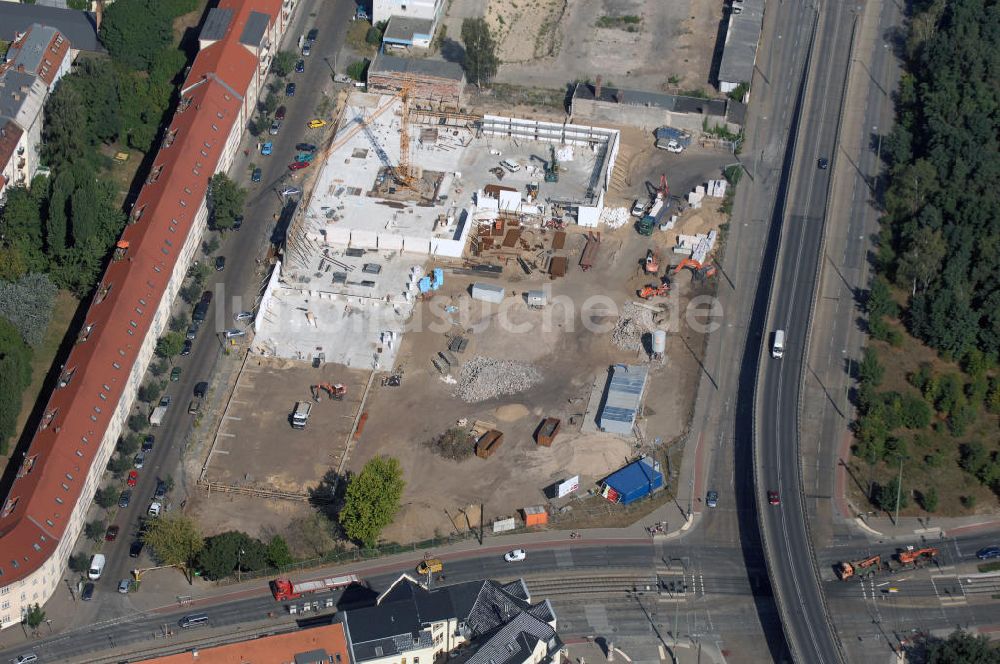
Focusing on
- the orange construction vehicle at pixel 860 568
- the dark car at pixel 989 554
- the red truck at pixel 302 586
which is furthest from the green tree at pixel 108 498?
the dark car at pixel 989 554

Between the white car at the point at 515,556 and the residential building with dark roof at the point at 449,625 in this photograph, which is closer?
the residential building with dark roof at the point at 449,625

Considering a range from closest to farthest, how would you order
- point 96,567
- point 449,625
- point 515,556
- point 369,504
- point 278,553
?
1. point 449,625
2. point 278,553
3. point 369,504
4. point 96,567
5. point 515,556

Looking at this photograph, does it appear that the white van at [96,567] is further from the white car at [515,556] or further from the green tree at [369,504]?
the white car at [515,556]

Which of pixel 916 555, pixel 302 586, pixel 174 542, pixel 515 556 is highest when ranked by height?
pixel 916 555

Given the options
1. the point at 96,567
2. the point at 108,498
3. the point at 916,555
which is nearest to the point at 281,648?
the point at 96,567

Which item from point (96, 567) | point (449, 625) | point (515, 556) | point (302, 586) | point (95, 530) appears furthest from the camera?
point (95, 530)

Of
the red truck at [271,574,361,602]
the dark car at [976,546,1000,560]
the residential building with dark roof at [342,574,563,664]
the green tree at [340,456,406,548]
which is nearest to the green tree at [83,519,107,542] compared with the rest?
the red truck at [271,574,361,602]

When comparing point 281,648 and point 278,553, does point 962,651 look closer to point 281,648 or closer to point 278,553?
point 281,648
